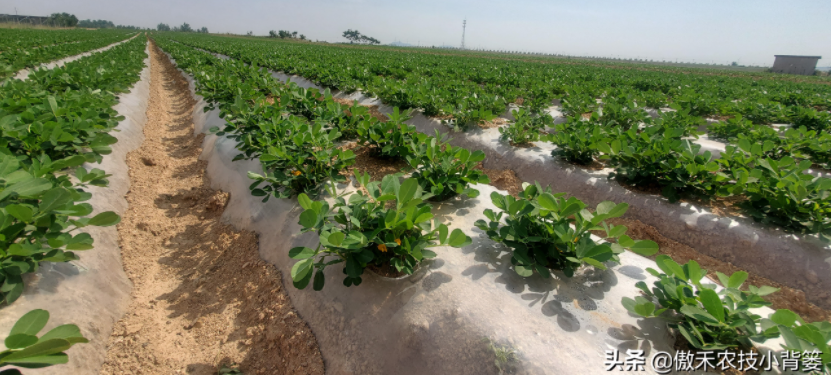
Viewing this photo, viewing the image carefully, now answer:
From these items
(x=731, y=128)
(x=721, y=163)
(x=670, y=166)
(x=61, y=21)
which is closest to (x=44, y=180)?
(x=670, y=166)

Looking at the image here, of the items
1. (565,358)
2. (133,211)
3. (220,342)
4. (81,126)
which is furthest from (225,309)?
(81,126)

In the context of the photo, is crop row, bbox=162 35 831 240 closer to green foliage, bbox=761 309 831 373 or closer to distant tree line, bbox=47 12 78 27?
green foliage, bbox=761 309 831 373

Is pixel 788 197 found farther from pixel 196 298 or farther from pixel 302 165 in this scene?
pixel 196 298

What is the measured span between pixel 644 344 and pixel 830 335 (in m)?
0.63

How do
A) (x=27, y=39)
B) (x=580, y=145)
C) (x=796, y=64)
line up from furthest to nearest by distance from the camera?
(x=796, y=64), (x=27, y=39), (x=580, y=145)

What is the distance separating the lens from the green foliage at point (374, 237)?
1653mm

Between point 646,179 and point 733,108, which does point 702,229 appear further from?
point 733,108

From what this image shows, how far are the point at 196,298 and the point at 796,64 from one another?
63.0 meters

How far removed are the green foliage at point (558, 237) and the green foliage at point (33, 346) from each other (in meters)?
1.81

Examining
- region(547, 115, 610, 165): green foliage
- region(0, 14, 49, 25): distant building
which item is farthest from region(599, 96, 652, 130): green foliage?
region(0, 14, 49, 25): distant building

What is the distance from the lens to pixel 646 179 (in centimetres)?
348

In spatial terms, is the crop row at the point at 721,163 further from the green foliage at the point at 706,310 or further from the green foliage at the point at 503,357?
the green foliage at the point at 503,357

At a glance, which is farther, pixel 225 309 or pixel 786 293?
pixel 786 293

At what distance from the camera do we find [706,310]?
4.45 ft
